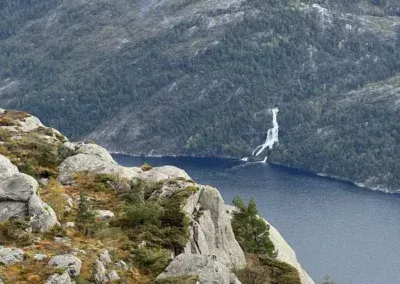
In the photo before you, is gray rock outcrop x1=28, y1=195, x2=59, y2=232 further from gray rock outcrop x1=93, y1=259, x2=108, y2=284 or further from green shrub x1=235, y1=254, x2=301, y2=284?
green shrub x1=235, y1=254, x2=301, y2=284

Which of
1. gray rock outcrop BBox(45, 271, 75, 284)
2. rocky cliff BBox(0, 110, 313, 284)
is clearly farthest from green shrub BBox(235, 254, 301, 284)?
gray rock outcrop BBox(45, 271, 75, 284)

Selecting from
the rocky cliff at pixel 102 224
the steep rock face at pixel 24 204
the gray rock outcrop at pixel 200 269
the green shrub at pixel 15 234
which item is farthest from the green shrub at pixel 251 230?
the green shrub at pixel 15 234

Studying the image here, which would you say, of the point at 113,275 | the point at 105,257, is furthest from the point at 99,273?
the point at 105,257

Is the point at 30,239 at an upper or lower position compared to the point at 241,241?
upper

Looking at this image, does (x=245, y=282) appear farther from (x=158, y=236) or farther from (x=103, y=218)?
(x=103, y=218)

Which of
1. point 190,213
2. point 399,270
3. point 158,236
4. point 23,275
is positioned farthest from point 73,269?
point 399,270

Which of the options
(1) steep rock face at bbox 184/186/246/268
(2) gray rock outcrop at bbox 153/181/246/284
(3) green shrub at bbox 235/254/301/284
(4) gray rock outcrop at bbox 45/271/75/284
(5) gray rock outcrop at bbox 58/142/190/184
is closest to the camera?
(4) gray rock outcrop at bbox 45/271/75/284

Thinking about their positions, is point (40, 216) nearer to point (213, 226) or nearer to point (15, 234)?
point (15, 234)
